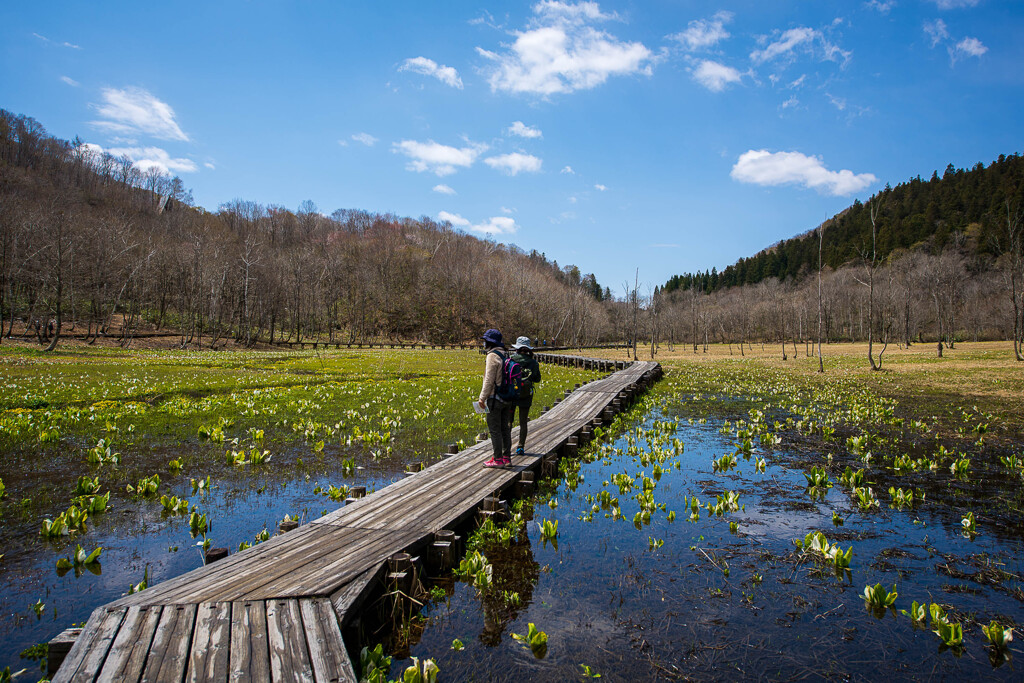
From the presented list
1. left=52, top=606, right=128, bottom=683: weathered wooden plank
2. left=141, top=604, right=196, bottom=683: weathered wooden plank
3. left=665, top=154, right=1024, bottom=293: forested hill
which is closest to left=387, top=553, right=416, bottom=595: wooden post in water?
left=141, top=604, right=196, bottom=683: weathered wooden plank

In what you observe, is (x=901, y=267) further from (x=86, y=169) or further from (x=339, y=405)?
(x=86, y=169)

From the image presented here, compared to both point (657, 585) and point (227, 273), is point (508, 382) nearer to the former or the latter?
point (657, 585)

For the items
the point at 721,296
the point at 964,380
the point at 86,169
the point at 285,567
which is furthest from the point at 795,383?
the point at 86,169

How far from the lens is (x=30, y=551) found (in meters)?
6.59

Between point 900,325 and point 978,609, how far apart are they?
3686 inches

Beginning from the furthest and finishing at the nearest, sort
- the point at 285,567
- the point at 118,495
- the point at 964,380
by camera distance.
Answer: the point at 964,380, the point at 118,495, the point at 285,567

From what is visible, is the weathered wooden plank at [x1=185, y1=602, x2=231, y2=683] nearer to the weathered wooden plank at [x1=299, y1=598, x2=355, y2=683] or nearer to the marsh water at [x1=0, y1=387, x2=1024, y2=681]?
the weathered wooden plank at [x1=299, y1=598, x2=355, y2=683]

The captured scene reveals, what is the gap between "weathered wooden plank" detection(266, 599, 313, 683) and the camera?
145 inches

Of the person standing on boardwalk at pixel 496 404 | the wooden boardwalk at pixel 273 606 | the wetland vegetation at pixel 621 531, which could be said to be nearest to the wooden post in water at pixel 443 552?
the wooden boardwalk at pixel 273 606

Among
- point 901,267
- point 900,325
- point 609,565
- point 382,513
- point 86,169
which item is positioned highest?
point 86,169

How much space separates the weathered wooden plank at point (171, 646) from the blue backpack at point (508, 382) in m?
5.48

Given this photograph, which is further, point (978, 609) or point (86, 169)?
point (86, 169)

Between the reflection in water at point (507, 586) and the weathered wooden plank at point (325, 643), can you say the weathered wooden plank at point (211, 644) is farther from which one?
the reflection in water at point (507, 586)

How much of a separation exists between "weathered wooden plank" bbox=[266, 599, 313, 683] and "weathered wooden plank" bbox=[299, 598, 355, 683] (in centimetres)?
5
